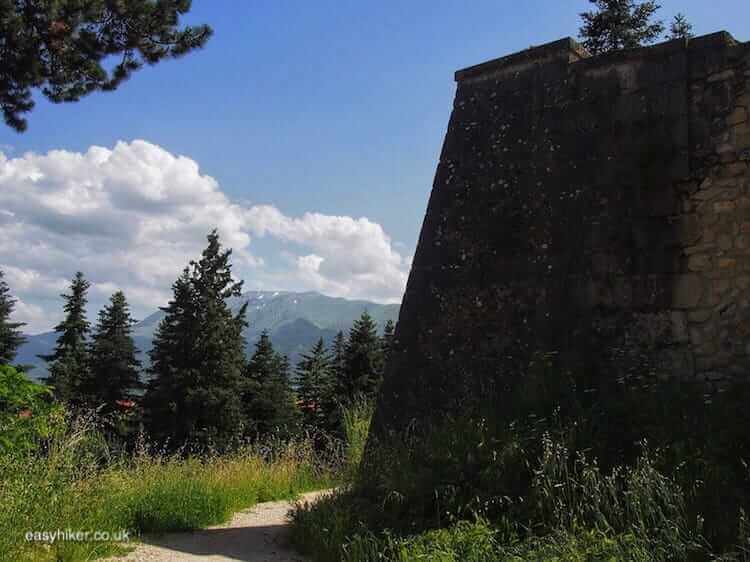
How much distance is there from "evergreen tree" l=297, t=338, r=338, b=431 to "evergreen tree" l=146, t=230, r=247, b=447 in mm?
4818

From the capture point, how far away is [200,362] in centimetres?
3020

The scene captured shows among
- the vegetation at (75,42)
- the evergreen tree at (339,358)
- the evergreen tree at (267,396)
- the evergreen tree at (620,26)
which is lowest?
the evergreen tree at (267,396)

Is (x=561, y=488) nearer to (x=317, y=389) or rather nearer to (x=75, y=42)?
(x=75, y=42)

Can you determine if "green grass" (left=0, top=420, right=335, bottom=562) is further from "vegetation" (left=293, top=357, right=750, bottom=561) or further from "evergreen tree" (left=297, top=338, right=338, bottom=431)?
"evergreen tree" (left=297, top=338, right=338, bottom=431)

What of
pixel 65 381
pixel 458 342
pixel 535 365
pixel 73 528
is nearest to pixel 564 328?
pixel 535 365

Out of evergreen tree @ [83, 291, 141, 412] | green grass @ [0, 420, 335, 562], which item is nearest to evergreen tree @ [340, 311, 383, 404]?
evergreen tree @ [83, 291, 141, 412]

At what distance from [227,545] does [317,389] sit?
100.0 feet

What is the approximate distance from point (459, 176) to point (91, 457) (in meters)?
5.46

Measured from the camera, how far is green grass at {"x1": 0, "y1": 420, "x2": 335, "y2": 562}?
5480 mm

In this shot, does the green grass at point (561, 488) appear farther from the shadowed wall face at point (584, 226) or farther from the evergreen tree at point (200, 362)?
the evergreen tree at point (200, 362)

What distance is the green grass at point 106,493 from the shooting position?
5.48 m

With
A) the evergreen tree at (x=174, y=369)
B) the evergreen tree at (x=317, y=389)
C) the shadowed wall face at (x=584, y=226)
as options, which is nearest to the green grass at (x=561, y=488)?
the shadowed wall face at (x=584, y=226)

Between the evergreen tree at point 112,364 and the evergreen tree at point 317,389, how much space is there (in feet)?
30.3

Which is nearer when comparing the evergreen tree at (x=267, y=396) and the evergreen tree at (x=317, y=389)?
the evergreen tree at (x=317, y=389)
